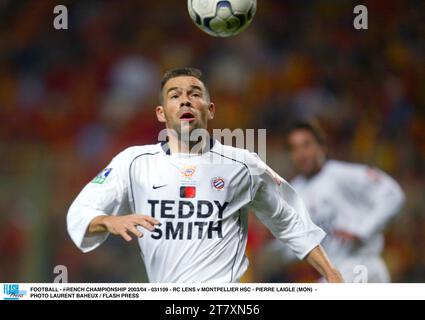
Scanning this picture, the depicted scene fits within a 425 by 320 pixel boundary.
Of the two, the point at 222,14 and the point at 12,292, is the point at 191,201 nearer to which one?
the point at 222,14

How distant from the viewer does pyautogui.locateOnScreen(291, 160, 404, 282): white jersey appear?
6.52m

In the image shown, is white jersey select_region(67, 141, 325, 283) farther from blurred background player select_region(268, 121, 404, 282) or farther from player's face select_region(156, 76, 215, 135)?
blurred background player select_region(268, 121, 404, 282)

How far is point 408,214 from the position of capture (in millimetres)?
6969

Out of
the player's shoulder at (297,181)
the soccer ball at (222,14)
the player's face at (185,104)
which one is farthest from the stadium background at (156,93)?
the player's face at (185,104)

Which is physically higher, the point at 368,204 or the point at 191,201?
the point at 191,201

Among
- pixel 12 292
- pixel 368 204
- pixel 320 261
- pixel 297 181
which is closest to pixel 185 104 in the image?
pixel 320 261

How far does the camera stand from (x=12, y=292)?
520cm

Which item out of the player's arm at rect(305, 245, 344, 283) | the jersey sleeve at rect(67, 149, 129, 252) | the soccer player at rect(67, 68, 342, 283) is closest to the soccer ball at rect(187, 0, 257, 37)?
the soccer player at rect(67, 68, 342, 283)

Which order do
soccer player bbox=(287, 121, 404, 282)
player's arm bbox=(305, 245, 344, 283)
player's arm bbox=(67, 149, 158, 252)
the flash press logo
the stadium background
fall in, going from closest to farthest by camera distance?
player's arm bbox=(67, 149, 158, 252), player's arm bbox=(305, 245, 344, 283), the flash press logo, soccer player bbox=(287, 121, 404, 282), the stadium background

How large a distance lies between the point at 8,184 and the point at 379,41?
372cm

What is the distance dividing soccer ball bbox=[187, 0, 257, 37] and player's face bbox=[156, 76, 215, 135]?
575mm

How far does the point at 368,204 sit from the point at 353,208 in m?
→ 0.13
